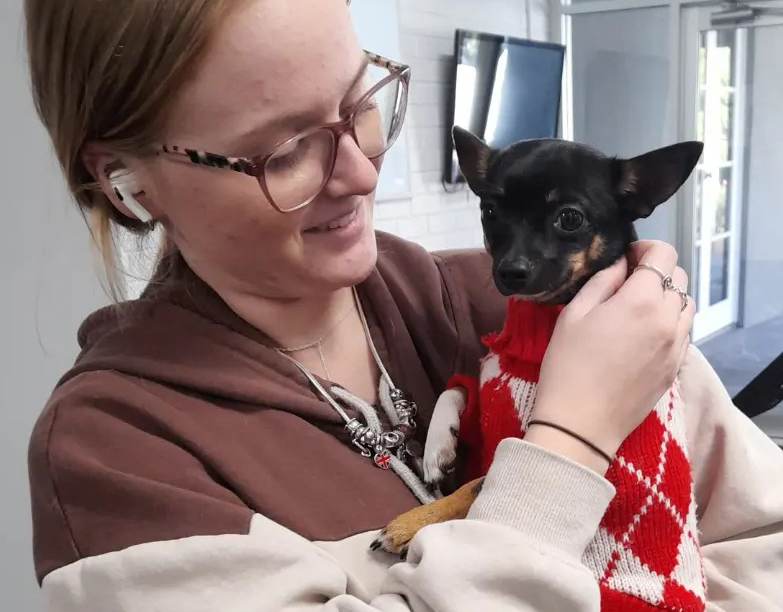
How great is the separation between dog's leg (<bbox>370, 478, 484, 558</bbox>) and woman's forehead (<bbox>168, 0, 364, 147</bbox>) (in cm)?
45

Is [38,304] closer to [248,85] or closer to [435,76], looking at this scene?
[248,85]

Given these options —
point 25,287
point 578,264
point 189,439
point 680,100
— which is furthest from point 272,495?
point 680,100

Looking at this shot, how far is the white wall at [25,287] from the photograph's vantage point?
173 centimetres

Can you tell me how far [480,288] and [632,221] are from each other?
250 millimetres

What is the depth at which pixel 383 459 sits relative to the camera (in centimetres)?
92

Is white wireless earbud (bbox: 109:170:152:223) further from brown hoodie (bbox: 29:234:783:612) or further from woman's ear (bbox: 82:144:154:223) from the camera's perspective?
brown hoodie (bbox: 29:234:783:612)

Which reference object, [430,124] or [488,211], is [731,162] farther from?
[488,211]

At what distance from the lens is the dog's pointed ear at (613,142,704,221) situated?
0.96 metres

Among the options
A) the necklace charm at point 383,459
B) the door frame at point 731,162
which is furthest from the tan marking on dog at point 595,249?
the door frame at point 731,162

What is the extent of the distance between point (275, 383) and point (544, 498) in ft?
1.11

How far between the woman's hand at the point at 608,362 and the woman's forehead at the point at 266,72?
37 centimetres

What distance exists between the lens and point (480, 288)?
3.82 ft

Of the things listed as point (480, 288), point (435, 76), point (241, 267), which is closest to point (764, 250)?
point (435, 76)

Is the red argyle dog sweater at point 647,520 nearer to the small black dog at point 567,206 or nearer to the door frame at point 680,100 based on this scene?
the small black dog at point 567,206
